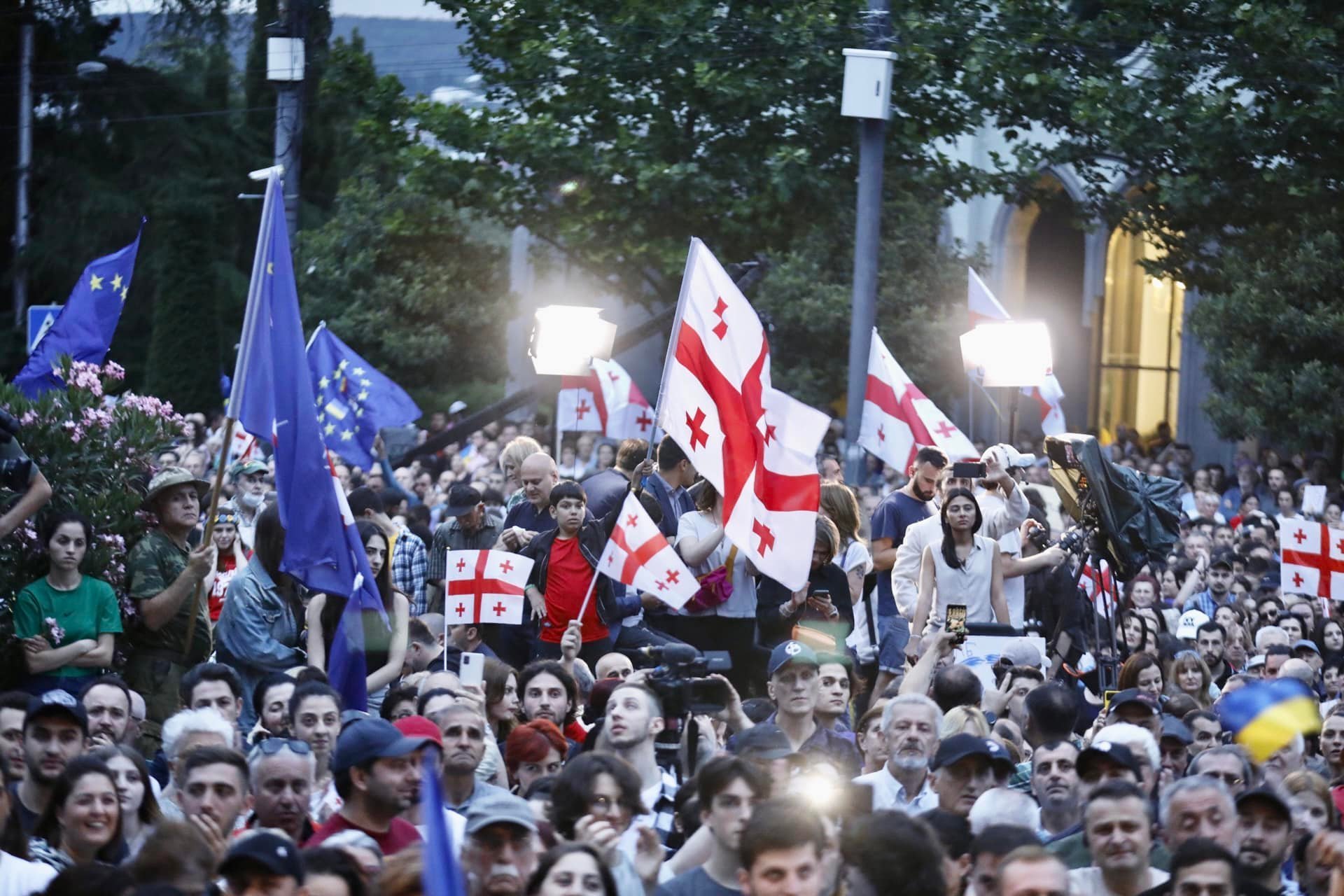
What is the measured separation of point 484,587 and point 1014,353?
6137 mm

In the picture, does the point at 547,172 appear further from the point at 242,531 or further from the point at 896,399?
the point at 242,531

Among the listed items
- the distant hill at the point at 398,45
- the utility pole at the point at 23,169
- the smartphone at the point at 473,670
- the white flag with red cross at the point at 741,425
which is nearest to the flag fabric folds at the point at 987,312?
the white flag with red cross at the point at 741,425

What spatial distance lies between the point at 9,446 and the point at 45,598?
0.67m

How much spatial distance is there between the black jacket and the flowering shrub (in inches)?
82.3

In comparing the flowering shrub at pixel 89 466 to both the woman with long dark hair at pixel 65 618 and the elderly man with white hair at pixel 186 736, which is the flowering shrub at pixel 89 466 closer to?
the woman with long dark hair at pixel 65 618

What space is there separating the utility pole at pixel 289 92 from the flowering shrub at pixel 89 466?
9559 mm

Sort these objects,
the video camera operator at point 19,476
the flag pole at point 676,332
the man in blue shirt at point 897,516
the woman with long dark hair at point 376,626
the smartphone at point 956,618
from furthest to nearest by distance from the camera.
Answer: the man in blue shirt at point 897,516 → the smartphone at point 956,618 → the flag pole at point 676,332 → the woman with long dark hair at point 376,626 → the video camera operator at point 19,476

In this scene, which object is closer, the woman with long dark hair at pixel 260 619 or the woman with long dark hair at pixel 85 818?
the woman with long dark hair at pixel 85 818

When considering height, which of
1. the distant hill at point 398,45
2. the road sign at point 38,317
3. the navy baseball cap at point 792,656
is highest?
the distant hill at point 398,45

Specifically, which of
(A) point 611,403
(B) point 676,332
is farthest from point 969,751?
(A) point 611,403

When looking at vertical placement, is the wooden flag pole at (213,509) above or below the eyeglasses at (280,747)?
above

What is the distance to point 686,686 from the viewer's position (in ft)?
25.8

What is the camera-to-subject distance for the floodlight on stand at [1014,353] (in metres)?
15.5

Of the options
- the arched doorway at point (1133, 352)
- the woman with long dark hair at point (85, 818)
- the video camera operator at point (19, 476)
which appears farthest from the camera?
the arched doorway at point (1133, 352)
